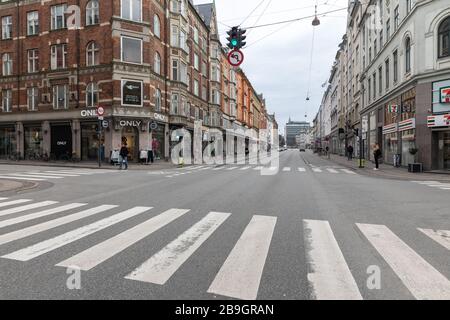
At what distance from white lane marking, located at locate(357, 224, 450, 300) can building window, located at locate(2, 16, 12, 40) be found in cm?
3859

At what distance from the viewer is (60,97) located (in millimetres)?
29250

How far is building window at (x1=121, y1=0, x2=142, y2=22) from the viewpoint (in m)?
27.3

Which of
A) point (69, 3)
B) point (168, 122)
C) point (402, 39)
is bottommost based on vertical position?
point (168, 122)

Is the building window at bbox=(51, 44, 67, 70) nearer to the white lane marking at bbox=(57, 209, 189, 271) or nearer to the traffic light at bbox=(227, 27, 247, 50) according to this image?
the traffic light at bbox=(227, 27, 247, 50)

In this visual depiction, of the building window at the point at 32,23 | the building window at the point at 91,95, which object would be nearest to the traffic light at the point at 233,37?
the building window at the point at 91,95

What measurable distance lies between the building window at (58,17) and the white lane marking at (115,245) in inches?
1167

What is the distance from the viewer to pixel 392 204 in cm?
880

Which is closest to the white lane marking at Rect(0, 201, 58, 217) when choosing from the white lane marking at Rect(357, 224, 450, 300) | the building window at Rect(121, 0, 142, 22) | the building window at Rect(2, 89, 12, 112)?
the white lane marking at Rect(357, 224, 450, 300)

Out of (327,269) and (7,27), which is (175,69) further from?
(327,269)

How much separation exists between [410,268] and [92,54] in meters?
30.0

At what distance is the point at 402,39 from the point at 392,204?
61.4 feet
